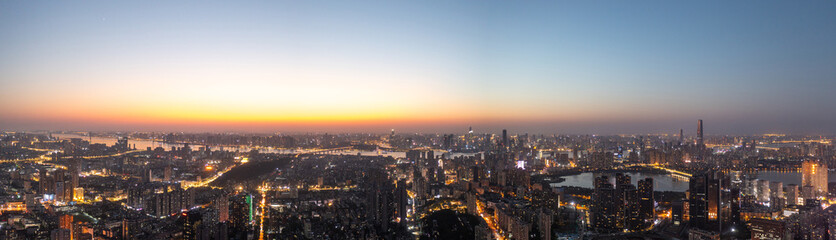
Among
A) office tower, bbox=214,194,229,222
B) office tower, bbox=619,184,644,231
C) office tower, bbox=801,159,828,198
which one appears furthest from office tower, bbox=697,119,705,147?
office tower, bbox=214,194,229,222

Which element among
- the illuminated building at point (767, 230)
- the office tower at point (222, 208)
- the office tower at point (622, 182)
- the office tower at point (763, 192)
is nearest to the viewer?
the illuminated building at point (767, 230)

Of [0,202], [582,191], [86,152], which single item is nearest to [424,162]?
[582,191]

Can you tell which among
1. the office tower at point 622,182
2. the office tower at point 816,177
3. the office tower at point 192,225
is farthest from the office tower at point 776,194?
the office tower at point 192,225

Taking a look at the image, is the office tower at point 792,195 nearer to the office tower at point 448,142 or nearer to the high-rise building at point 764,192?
the high-rise building at point 764,192

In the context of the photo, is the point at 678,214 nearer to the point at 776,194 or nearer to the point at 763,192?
the point at 776,194

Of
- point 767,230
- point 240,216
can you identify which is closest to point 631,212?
point 767,230
